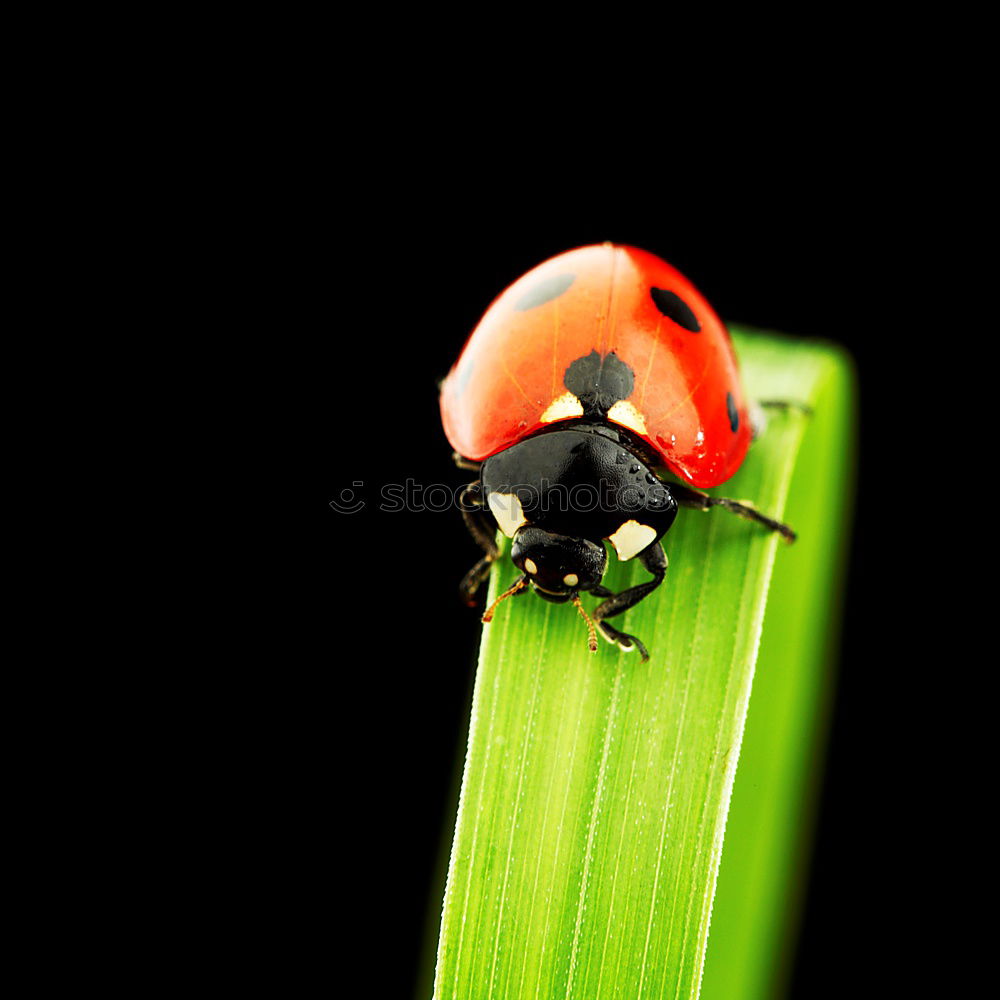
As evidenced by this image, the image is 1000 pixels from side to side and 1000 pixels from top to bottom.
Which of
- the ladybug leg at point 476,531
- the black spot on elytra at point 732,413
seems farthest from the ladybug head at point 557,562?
the black spot on elytra at point 732,413

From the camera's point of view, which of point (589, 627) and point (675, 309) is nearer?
point (589, 627)

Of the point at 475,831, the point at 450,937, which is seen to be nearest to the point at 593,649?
the point at 475,831

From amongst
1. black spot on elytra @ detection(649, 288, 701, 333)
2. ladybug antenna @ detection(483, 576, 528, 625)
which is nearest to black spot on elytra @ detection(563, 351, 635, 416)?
black spot on elytra @ detection(649, 288, 701, 333)

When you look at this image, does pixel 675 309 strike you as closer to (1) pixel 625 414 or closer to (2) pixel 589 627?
(1) pixel 625 414

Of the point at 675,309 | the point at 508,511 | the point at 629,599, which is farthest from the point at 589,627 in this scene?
the point at 675,309

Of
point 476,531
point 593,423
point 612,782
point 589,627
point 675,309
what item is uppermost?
point 675,309

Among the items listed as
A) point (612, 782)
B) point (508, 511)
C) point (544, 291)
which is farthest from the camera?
point (544, 291)

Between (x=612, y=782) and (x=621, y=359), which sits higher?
(x=621, y=359)

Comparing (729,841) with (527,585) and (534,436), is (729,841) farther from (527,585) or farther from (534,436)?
(534,436)

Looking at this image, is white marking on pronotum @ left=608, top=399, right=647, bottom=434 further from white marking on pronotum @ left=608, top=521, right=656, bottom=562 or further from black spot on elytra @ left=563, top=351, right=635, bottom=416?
white marking on pronotum @ left=608, top=521, right=656, bottom=562
